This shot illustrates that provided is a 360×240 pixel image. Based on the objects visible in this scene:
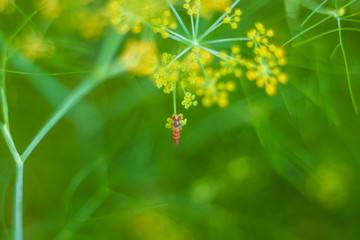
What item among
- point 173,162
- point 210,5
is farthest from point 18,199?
point 173,162

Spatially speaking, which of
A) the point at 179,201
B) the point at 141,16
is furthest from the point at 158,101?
the point at 141,16

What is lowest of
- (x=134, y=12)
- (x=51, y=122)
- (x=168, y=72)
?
(x=51, y=122)

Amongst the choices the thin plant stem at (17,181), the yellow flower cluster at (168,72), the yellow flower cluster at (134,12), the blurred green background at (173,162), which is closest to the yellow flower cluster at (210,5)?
the yellow flower cluster at (134,12)

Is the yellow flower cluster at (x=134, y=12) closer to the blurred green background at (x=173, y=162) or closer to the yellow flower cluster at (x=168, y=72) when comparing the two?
the yellow flower cluster at (x=168, y=72)

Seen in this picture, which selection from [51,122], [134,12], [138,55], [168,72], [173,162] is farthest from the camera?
[173,162]

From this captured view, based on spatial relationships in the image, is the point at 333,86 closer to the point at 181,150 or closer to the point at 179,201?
the point at 181,150

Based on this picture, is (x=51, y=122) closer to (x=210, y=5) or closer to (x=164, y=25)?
(x=164, y=25)
